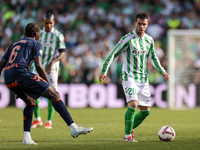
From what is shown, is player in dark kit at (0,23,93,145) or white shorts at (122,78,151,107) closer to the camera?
player in dark kit at (0,23,93,145)

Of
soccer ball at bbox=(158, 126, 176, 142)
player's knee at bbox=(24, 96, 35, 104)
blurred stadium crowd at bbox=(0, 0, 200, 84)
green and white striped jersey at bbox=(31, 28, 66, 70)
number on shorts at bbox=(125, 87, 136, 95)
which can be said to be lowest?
soccer ball at bbox=(158, 126, 176, 142)

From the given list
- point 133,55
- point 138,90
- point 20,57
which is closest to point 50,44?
point 133,55

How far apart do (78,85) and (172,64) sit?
3.59m

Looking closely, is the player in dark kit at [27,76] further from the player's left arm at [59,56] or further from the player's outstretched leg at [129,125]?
the player's left arm at [59,56]

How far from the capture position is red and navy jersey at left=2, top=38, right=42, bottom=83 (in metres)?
4.93

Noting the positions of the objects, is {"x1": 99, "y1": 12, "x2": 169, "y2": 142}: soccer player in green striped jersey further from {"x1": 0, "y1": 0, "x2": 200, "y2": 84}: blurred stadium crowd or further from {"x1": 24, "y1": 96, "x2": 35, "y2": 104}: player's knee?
{"x1": 0, "y1": 0, "x2": 200, "y2": 84}: blurred stadium crowd

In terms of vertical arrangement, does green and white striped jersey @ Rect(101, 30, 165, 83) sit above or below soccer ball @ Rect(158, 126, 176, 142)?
above

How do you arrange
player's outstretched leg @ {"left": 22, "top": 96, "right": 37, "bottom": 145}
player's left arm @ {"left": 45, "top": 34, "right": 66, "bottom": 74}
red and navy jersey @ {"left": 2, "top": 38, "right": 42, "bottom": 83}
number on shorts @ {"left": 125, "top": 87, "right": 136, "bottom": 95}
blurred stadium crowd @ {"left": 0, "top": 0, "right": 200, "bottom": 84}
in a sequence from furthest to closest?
1. blurred stadium crowd @ {"left": 0, "top": 0, "right": 200, "bottom": 84}
2. player's left arm @ {"left": 45, "top": 34, "right": 66, "bottom": 74}
3. number on shorts @ {"left": 125, "top": 87, "right": 136, "bottom": 95}
4. player's outstretched leg @ {"left": 22, "top": 96, "right": 37, "bottom": 145}
5. red and navy jersey @ {"left": 2, "top": 38, "right": 42, "bottom": 83}

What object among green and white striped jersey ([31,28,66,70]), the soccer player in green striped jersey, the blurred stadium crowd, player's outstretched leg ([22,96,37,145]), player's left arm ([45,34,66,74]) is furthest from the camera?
the blurred stadium crowd

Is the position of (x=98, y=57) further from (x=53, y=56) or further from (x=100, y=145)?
(x=100, y=145)

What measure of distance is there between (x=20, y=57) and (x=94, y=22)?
1317cm

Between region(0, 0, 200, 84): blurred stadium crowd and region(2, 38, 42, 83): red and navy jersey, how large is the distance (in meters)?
9.23

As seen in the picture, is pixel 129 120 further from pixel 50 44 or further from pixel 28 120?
pixel 50 44

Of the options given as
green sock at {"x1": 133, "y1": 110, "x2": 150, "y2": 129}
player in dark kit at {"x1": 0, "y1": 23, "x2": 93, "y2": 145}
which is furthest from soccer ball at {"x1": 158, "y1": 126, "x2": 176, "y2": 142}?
player in dark kit at {"x1": 0, "y1": 23, "x2": 93, "y2": 145}
